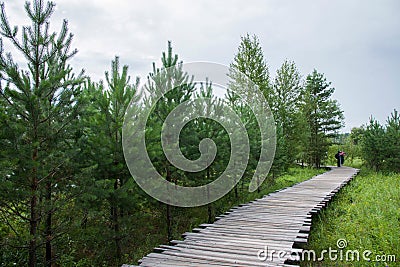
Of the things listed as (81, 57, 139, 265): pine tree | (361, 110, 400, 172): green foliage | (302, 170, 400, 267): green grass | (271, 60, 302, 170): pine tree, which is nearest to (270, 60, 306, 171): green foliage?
(271, 60, 302, 170): pine tree

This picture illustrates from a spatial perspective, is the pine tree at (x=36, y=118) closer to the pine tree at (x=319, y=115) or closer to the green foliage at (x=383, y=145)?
the green foliage at (x=383, y=145)

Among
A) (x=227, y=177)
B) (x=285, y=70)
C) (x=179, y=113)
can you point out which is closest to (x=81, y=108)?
(x=179, y=113)

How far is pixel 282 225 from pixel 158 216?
13.2ft

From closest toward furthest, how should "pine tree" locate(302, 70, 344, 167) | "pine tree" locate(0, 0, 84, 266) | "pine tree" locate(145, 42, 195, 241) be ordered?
1. "pine tree" locate(0, 0, 84, 266)
2. "pine tree" locate(145, 42, 195, 241)
3. "pine tree" locate(302, 70, 344, 167)

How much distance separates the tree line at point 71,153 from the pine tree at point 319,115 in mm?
17150

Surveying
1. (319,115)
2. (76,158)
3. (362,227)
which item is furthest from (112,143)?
(319,115)

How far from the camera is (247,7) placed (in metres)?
11.0

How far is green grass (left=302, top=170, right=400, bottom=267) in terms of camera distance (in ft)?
19.5

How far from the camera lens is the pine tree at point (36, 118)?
437 centimetres

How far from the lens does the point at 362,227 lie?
286 inches

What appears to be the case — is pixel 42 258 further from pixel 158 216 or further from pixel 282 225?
pixel 282 225

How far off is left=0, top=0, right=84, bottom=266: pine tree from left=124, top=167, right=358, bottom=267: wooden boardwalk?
189cm

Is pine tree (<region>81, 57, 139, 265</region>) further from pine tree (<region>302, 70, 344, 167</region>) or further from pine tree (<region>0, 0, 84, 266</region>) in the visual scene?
pine tree (<region>302, 70, 344, 167</region>)

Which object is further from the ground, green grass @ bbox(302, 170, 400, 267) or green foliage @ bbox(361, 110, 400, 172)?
green foliage @ bbox(361, 110, 400, 172)
